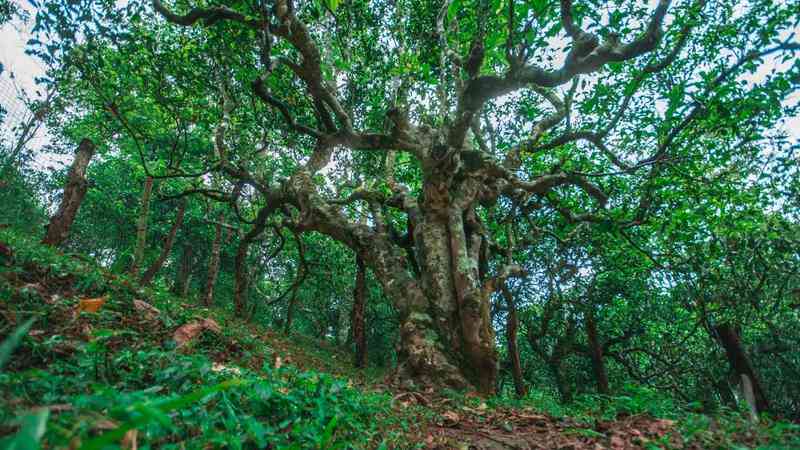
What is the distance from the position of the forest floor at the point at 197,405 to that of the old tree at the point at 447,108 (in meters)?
2.15

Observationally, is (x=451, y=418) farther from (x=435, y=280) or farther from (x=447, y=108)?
(x=447, y=108)

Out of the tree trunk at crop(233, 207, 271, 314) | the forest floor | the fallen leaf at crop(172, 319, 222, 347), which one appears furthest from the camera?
the tree trunk at crop(233, 207, 271, 314)

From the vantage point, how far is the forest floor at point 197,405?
4.42ft

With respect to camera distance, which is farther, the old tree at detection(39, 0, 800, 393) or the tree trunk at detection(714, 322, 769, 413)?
the tree trunk at detection(714, 322, 769, 413)

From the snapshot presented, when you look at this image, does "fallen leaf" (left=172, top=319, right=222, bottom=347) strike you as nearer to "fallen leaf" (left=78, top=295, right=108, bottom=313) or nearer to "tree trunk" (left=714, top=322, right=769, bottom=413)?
"fallen leaf" (left=78, top=295, right=108, bottom=313)

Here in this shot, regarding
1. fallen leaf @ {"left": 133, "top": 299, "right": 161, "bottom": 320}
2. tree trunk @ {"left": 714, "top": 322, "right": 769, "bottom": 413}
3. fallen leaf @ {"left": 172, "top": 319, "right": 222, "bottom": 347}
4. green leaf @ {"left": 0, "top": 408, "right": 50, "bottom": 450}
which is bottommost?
green leaf @ {"left": 0, "top": 408, "right": 50, "bottom": 450}

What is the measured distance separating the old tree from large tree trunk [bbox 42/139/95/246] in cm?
336

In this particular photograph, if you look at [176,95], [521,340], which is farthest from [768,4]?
[521,340]

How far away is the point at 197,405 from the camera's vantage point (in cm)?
192

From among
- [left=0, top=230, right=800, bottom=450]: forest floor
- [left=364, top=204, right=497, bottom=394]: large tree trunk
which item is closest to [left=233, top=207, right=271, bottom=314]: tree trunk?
[left=364, top=204, right=497, bottom=394]: large tree trunk

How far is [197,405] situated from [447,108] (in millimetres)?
6950

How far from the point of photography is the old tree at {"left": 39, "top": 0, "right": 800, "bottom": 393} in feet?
17.2

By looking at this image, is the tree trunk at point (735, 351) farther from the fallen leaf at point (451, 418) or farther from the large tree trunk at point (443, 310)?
the fallen leaf at point (451, 418)

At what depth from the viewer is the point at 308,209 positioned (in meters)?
7.82
